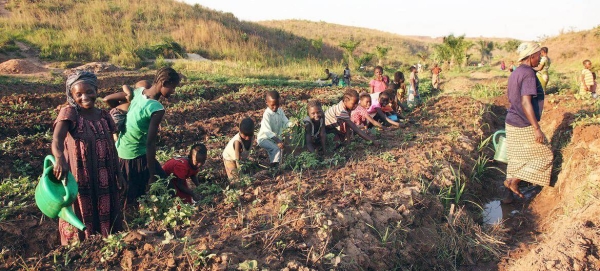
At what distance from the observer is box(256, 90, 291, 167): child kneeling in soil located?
4664 millimetres

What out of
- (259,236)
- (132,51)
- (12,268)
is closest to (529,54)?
(259,236)

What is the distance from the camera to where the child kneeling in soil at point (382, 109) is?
678 cm

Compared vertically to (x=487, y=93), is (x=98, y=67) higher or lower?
lower

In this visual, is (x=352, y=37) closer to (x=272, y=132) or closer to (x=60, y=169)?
(x=272, y=132)

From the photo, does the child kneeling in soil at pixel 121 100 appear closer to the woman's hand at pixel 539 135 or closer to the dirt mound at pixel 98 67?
the woman's hand at pixel 539 135

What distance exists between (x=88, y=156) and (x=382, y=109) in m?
5.15

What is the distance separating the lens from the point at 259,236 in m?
2.86

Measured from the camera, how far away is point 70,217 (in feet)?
9.09

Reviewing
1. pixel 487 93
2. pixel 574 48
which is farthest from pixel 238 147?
pixel 574 48

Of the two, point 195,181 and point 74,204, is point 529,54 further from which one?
point 74,204

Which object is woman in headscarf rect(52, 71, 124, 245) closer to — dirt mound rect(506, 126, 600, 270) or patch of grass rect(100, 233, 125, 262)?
patch of grass rect(100, 233, 125, 262)

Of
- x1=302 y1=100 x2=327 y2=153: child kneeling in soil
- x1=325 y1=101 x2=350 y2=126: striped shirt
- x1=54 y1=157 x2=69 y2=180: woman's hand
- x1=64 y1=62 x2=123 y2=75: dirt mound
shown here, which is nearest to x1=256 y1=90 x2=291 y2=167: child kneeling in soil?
x1=302 y1=100 x2=327 y2=153: child kneeling in soil

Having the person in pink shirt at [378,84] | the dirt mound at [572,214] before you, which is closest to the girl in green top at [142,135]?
the dirt mound at [572,214]

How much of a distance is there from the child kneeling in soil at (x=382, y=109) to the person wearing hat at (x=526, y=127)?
2146 mm
